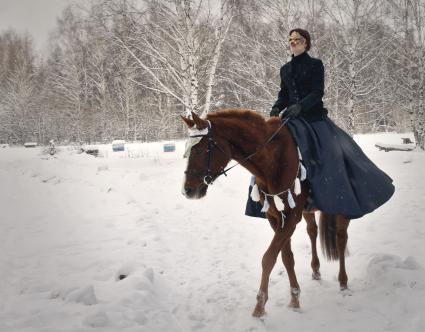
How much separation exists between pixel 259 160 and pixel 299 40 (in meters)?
1.49

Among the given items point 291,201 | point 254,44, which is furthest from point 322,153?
point 254,44

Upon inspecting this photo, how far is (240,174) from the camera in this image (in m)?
10.6

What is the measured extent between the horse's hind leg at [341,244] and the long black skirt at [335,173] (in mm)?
374

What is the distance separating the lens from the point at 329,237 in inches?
166

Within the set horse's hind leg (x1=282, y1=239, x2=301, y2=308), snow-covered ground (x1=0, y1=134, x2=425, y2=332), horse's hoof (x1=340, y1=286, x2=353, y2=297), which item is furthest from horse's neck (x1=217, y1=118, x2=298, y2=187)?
horse's hoof (x1=340, y1=286, x2=353, y2=297)

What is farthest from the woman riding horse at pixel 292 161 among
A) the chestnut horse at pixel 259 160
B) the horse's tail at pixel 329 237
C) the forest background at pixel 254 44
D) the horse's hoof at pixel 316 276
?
the forest background at pixel 254 44

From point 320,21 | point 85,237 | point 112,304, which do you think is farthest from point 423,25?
point 112,304

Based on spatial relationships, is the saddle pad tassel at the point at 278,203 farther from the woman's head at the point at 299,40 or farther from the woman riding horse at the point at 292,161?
the woman's head at the point at 299,40

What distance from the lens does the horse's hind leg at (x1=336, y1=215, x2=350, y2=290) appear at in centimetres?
391

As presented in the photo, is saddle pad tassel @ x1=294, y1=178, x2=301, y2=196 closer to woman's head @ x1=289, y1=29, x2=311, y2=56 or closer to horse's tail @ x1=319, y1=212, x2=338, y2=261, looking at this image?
horse's tail @ x1=319, y1=212, x2=338, y2=261

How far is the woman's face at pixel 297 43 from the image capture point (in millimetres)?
3760

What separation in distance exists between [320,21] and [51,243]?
14.2 m

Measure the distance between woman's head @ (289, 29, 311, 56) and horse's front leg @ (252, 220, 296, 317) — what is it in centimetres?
191

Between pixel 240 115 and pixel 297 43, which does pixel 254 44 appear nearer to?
pixel 297 43
